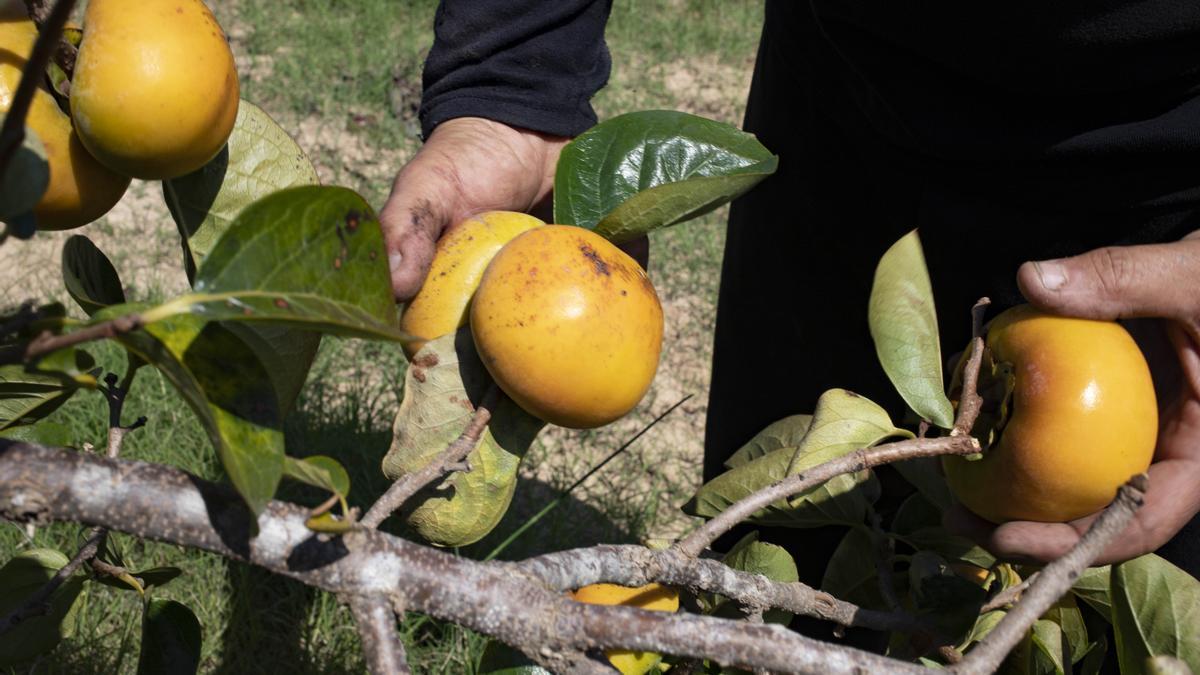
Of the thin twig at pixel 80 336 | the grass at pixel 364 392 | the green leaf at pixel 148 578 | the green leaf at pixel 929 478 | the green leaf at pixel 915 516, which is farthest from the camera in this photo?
the grass at pixel 364 392

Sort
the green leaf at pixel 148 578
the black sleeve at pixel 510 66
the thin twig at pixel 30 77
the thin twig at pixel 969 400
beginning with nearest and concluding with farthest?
the thin twig at pixel 30 77 < the thin twig at pixel 969 400 < the green leaf at pixel 148 578 < the black sleeve at pixel 510 66

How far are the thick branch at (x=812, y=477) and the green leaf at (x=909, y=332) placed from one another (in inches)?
2.2

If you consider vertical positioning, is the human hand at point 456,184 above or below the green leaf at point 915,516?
above

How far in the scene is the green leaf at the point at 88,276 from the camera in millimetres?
1000

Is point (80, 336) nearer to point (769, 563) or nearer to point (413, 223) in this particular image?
point (413, 223)

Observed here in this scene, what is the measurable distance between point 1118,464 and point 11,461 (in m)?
1.03

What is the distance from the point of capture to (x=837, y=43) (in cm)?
166

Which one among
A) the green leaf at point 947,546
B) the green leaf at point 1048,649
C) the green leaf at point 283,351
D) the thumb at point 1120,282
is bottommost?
the green leaf at point 1048,649

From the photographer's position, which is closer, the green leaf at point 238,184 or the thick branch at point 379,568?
the thick branch at point 379,568

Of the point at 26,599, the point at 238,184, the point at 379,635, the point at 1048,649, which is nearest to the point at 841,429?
the point at 1048,649

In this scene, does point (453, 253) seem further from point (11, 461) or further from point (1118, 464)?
point (1118, 464)

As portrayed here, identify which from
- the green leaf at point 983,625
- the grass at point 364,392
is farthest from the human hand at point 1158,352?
the grass at point 364,392

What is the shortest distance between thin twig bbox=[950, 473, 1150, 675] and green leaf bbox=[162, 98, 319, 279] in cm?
79

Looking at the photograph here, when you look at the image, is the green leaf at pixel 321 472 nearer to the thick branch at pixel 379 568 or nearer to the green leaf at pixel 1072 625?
the thick branch at pixel 379 568
